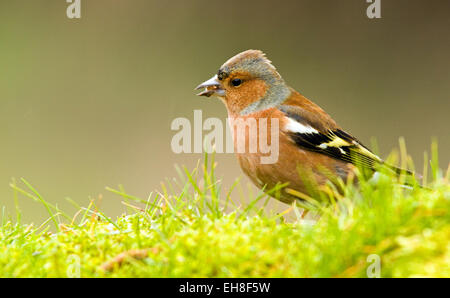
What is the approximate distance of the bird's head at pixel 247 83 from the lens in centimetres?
457

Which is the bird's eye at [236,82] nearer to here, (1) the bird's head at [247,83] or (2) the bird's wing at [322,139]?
(1) the bird's head at [247,83]

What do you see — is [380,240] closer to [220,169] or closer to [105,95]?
[220,169]

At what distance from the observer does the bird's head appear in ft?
15.0

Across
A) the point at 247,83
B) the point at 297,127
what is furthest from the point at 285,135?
the point at 247,83

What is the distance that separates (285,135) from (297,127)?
0.14 m

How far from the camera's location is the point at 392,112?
9.59m

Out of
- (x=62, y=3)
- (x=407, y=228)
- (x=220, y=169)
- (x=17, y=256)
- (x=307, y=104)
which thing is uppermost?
(x=62, y=3)

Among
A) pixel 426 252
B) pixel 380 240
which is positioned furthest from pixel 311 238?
pixel 426 252

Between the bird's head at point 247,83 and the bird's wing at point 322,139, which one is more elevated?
the bird's head at point 247,83

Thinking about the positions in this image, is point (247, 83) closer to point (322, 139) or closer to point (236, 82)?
point (236, 82)

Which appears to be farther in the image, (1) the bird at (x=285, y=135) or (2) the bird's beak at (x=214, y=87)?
(2) the bird's beak at (x=214, y=87)

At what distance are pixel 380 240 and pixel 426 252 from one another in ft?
0.59

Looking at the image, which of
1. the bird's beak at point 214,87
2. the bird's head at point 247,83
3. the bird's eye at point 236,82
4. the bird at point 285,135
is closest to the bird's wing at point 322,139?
the bird at point 285,135

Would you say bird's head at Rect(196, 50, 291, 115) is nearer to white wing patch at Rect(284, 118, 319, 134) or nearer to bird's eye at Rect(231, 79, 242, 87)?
bird's eye at Rect(231, 79, 242, 87)
